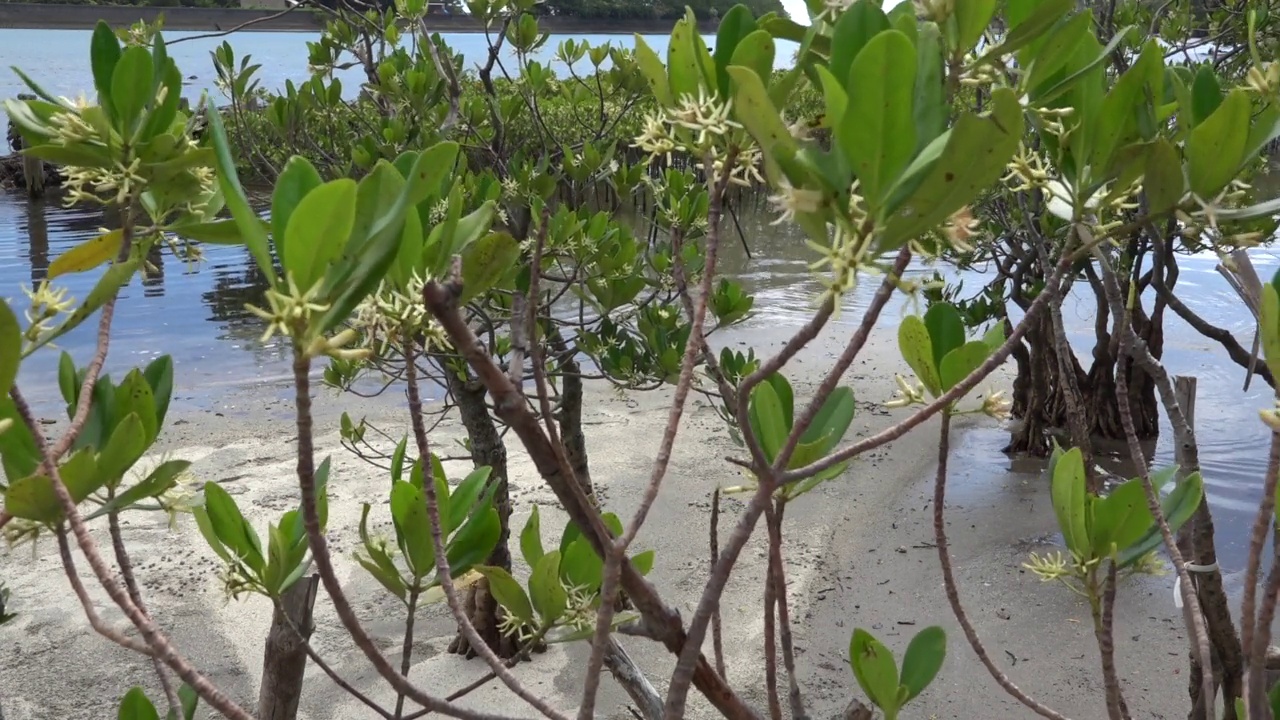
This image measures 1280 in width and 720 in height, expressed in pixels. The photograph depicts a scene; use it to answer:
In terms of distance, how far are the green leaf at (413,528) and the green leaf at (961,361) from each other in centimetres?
47

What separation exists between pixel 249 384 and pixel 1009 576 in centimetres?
558

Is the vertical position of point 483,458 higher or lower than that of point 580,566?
lower

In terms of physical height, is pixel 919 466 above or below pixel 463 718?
below

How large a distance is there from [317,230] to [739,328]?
8.06m

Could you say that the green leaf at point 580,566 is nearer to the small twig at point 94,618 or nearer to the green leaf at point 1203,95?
the small twig at point 94,618

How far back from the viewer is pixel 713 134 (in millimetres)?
753

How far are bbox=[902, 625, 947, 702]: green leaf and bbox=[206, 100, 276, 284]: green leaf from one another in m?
0.74

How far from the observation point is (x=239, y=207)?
0.57 metres

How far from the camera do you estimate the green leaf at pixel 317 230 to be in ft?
1.80

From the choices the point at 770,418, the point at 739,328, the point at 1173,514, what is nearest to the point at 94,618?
the point at 770,418

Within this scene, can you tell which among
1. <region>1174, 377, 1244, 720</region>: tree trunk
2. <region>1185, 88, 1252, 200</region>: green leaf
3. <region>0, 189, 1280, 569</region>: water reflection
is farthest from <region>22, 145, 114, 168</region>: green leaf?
<region>0, 189, 1280, 569</region>: water reflection

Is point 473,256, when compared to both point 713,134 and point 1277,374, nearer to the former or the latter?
point 713,134

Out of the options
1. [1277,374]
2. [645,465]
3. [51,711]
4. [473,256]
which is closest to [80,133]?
[473,256]

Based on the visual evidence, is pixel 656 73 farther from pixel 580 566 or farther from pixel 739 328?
pixel 739 328
